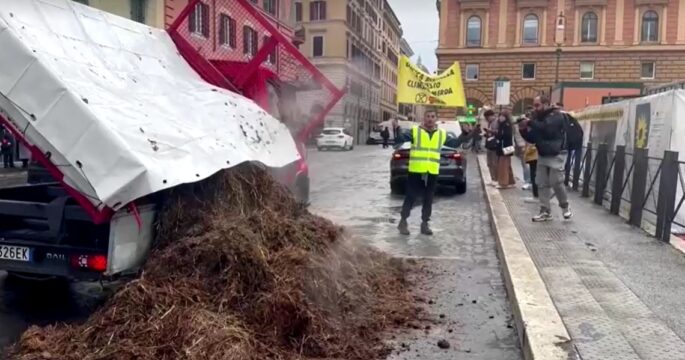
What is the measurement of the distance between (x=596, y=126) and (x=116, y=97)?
12.6 m

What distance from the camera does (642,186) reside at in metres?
9.46

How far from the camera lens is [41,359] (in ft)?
13.4

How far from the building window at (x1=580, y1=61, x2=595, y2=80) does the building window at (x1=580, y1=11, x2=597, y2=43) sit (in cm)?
209

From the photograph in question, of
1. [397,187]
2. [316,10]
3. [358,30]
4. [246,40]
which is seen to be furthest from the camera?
[316,10]

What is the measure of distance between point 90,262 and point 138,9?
22.1 meters

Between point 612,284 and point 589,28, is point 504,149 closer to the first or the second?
point 612,284

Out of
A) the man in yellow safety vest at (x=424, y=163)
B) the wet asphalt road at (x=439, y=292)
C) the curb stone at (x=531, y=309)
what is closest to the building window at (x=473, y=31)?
the wet asphalt road at (x=439, y=292)

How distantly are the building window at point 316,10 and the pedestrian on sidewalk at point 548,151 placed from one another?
4204 centimetres

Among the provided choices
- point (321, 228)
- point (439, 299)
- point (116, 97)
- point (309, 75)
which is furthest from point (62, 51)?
point (439, 299)

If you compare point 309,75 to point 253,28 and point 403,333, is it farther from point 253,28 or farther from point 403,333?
point 403,333

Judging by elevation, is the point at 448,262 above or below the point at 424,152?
below

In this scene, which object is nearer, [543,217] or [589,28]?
[543,217]

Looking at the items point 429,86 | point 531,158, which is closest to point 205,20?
point 531,158

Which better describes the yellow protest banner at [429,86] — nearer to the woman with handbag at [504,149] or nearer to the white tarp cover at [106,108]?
the woman with handbag at [504,149]
